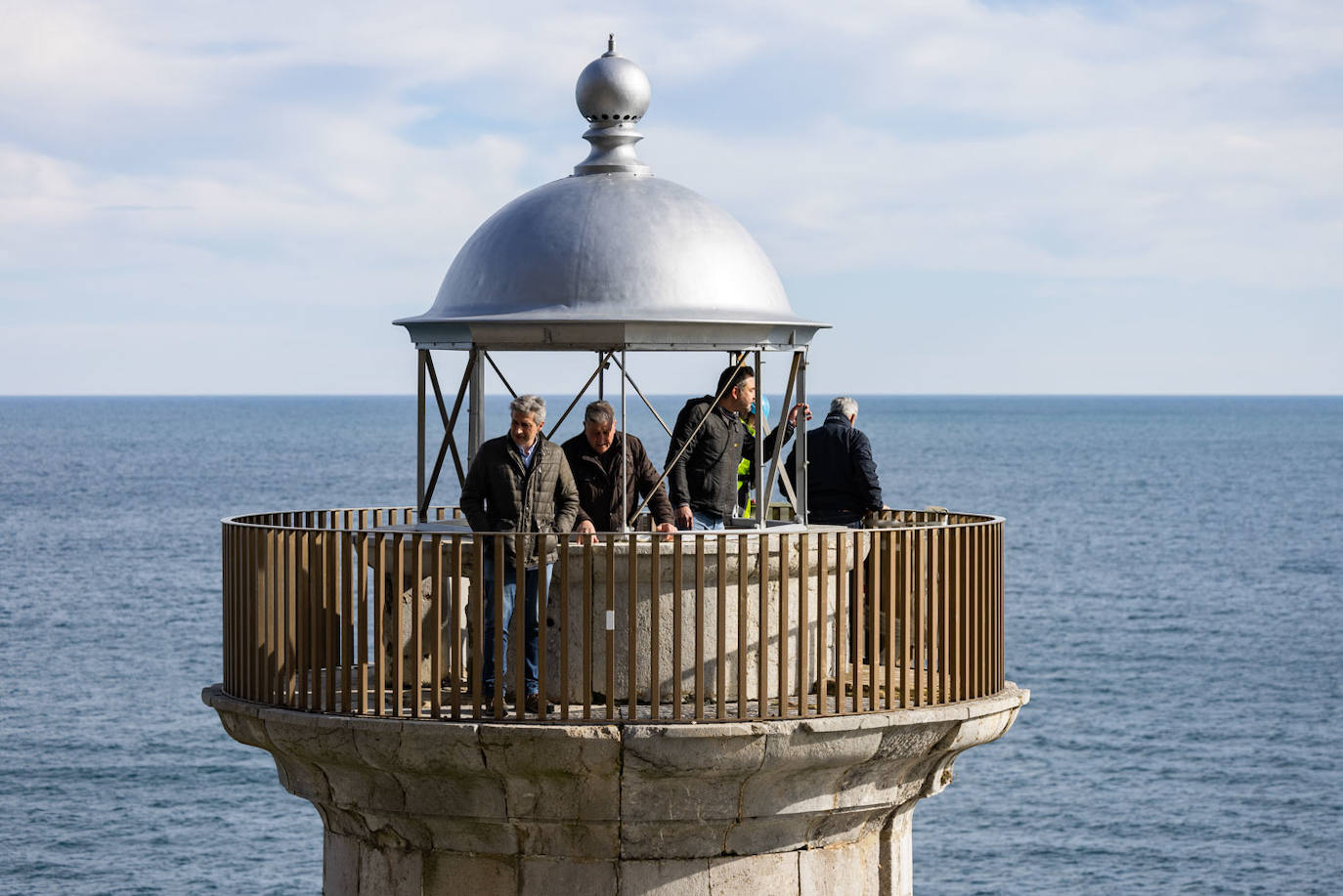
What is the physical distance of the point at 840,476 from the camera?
1515cm

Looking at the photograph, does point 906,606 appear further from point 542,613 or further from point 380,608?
point 380,608

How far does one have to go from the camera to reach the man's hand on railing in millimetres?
11289

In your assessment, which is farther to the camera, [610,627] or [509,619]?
[509,619]

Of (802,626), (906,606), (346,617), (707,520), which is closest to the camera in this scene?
(802,626)

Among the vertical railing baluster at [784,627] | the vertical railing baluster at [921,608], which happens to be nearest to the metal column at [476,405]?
the vertical railing baluster at [784,627]

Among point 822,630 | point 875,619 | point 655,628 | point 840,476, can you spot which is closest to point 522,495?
point 655,628

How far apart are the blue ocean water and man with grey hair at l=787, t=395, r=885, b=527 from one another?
8.53ft

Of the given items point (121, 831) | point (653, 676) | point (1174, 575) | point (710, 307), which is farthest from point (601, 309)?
point (1174, 575)

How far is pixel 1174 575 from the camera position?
242ft

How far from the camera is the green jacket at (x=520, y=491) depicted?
11.6m

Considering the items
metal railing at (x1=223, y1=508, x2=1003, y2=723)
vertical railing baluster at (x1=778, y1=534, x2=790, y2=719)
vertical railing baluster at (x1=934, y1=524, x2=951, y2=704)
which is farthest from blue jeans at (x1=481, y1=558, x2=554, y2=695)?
vertical railing baluster at (x1=934, y1=524, x2=951, y2=704)

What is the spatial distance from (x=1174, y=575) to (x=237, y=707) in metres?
65.3

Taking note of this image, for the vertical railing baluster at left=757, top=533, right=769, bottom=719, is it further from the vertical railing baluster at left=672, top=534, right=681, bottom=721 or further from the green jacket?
the green jacket

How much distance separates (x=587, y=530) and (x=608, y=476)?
92 centimetres
